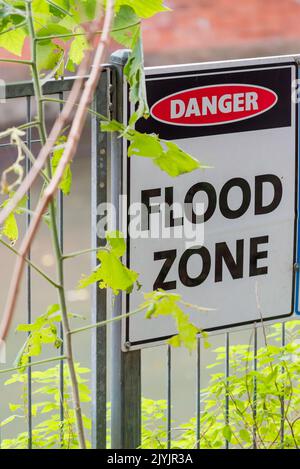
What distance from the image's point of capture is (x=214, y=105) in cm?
324

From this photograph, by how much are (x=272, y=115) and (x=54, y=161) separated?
92cm

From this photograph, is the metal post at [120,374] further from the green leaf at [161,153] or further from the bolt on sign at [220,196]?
the green leaf at [161,153]

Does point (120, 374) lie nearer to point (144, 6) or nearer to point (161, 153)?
point (161, 153)

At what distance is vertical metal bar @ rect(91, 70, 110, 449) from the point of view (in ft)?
10.2

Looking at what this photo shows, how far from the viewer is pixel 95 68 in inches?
60.3


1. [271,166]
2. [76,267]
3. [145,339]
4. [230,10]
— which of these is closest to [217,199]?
[271,166]

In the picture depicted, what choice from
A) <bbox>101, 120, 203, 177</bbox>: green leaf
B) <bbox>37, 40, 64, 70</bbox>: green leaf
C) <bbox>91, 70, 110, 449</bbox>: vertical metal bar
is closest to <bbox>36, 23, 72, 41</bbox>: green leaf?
<bbox>37, 40, 64, 70</bbox>: green leaf

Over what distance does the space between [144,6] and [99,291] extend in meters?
1.01

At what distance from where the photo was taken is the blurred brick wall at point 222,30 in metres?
12.6

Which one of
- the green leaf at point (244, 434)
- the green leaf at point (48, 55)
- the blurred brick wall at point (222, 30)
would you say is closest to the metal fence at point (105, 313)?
the green leaf at point (48, 55)

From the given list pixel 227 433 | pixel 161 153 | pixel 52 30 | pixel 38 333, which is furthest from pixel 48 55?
pixel 227 433

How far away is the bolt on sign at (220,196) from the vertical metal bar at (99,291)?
104 millimetres

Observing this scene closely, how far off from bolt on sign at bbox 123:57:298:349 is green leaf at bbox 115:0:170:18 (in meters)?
0.36
